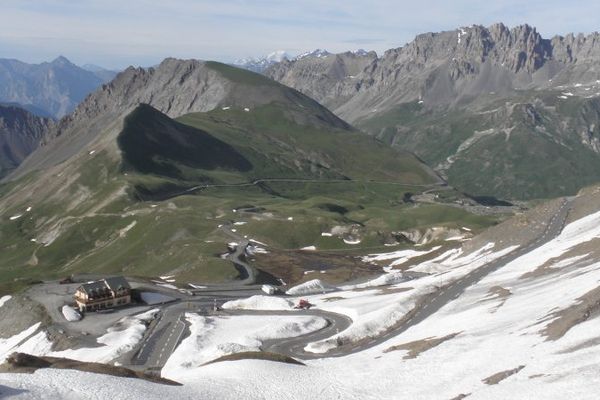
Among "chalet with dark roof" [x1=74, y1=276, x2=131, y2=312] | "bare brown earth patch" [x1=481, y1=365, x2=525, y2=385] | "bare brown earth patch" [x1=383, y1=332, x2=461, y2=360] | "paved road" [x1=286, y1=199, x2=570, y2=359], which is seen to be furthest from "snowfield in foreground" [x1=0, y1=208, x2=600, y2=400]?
"chalet with dark roof" [x1=74, y1=276, x2=131, y2=312]

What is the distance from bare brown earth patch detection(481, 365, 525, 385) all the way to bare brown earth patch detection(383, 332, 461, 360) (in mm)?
14600

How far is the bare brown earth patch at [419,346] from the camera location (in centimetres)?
6267

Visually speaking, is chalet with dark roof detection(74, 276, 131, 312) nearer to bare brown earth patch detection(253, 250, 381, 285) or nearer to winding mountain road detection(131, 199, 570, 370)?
winding mountain road detection(131, 199, 570, 370)

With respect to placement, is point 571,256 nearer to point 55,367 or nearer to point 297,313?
point 297,313

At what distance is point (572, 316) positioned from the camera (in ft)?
182

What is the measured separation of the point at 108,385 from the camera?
147 ft

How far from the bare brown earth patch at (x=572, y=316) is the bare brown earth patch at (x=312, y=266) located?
77044mm

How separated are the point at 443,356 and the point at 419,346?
7000mm

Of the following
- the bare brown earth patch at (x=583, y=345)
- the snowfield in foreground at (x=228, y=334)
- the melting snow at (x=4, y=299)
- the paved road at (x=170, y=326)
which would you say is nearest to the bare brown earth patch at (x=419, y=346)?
the bare brown earth patch at (x=583, y=345)

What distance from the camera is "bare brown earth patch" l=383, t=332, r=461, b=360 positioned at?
62.7m

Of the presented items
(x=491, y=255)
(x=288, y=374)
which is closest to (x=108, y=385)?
(x=288, y=374)

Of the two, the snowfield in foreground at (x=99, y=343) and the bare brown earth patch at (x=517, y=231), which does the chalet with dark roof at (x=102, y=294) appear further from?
the bare brown earth patch at (x=517, y=231)

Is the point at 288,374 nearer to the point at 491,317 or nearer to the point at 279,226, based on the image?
the point at 491,317

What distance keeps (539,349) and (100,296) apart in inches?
3220
